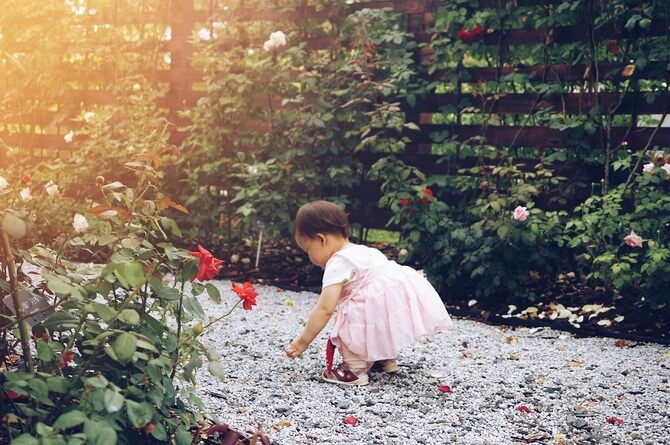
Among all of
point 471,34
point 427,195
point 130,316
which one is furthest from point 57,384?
point 471,34

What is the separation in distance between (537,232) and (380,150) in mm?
1302

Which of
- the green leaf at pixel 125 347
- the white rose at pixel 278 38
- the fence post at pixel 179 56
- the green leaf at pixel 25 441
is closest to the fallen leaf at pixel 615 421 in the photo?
the green leaf at pixel 125 347

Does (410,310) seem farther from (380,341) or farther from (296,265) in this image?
(296,265)

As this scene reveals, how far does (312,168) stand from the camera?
5.24m

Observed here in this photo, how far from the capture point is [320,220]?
326cm

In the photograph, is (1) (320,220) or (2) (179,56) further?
(2) (179,56)

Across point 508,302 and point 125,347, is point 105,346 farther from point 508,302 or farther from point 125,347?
point 508,302

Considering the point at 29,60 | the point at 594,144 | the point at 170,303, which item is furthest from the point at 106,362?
the point at 29,60

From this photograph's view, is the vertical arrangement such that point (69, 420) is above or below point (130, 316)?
below

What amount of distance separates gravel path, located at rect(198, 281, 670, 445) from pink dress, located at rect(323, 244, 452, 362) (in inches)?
6.6

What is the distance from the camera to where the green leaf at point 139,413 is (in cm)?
154

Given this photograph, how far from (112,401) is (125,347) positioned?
0.37ft

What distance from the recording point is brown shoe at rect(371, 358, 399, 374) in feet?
10.7

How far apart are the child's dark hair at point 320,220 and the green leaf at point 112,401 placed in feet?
5.98
